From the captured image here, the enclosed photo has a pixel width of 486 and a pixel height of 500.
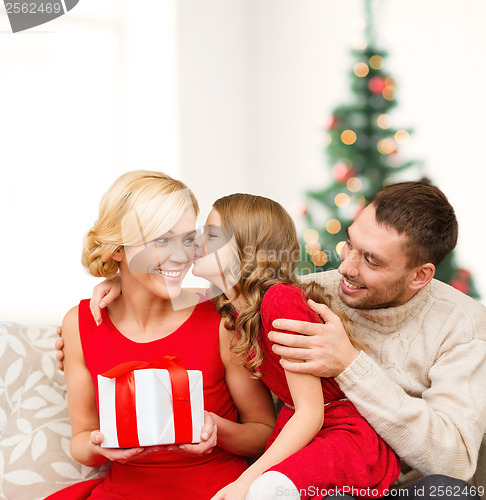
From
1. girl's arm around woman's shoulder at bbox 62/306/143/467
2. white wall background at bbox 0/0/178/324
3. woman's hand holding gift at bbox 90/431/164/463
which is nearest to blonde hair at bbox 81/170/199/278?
girl's arm around woman's shoulder at bbox 62/306/143/467

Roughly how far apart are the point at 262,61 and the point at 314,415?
3.64 m

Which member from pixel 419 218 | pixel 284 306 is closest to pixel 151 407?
pixel 284 306

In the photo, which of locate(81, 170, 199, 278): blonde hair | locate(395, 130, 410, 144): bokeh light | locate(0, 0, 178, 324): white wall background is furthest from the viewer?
locate(395, 130, 410, 144): bokeh light

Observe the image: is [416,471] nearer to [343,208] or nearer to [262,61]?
[343,208]

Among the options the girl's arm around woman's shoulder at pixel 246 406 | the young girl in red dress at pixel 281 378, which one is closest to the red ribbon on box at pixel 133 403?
the young girl in red dress at pixel 281 378

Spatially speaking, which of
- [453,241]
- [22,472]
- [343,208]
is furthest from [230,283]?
[343,208]

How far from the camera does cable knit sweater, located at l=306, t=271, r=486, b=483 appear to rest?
4.36 feet

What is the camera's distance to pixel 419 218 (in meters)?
1.50

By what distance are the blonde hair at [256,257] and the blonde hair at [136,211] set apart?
0.12 meters

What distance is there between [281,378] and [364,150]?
7.19 feet

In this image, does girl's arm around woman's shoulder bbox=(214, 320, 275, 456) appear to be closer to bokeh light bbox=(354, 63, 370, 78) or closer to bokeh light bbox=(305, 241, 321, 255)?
bokeh light bbox=(305, 241, 321, 255)

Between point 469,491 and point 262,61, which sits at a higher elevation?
point 262,61

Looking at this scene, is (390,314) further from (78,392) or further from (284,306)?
(78,392)

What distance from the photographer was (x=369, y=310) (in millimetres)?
1571
